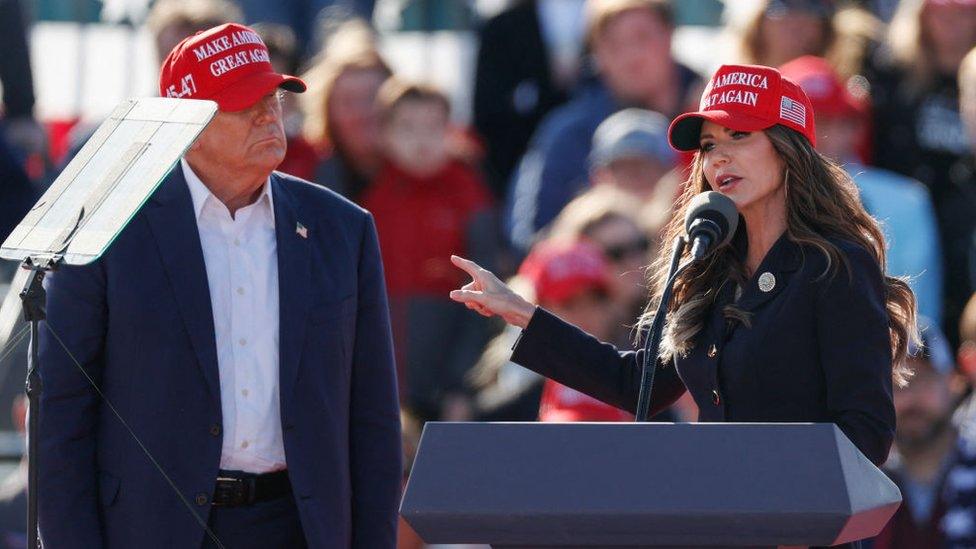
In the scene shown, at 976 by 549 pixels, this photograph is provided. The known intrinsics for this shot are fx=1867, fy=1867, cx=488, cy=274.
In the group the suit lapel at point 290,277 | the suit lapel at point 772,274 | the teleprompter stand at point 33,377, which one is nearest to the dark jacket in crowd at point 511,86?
the suit lapel at point 290,277

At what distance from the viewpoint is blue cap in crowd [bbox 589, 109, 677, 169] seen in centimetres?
840

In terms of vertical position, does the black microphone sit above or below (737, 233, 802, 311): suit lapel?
above

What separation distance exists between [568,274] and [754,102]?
2.82 meters

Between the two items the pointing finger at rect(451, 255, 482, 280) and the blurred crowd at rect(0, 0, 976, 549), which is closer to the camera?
the pointing finger at rect(451, 255, 482, 280)

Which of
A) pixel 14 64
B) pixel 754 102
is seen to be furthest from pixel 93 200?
pixel 14 64

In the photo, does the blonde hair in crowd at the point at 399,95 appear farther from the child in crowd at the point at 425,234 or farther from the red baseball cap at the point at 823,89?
the red baseball cap at the point at 823,89

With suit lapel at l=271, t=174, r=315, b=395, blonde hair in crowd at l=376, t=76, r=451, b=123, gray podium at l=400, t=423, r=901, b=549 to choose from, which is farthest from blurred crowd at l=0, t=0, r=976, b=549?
gray podium at l=400, t=423, r=901, b=549

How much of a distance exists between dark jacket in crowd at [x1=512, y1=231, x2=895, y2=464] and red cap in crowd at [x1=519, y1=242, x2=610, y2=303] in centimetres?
257

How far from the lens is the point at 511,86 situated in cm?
945

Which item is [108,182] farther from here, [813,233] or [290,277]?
[813,233]

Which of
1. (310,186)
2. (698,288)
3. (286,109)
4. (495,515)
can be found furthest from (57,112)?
(495,515)

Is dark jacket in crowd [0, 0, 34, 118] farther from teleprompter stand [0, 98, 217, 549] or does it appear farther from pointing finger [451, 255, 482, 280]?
pointing finger [451, 255, 482, 280]

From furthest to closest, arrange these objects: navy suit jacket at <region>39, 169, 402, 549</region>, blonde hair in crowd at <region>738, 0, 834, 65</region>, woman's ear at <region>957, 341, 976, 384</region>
→ blonde hair in crowd at <region>738, 0, 834, 65</region> < woman's ear at <region>957, 341, 976, 384</region> < navy suit jacket at <region>39, 169, 402, 549</region>

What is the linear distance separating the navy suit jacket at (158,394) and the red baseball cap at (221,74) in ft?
0.85
